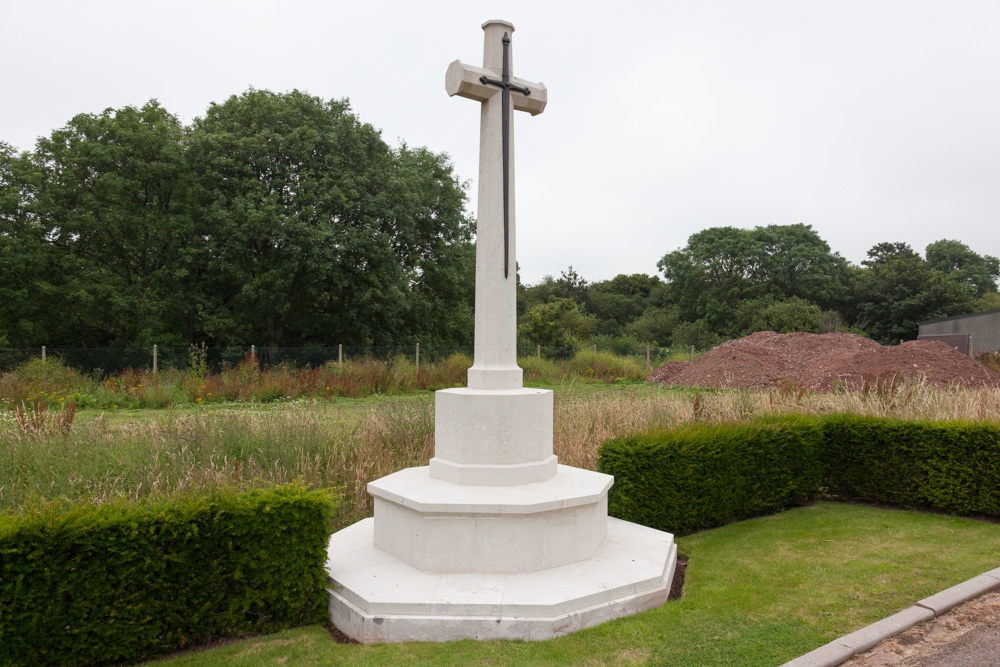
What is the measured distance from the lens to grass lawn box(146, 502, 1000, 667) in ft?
11.9

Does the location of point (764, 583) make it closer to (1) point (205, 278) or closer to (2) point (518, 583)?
(2) point (518, 583)

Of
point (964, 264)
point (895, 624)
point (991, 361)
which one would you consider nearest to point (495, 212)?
point (895, 624)

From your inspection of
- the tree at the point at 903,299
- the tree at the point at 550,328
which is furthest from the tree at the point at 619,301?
the tree at the point at 903,299

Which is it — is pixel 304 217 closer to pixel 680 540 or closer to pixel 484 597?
pixel 680 540

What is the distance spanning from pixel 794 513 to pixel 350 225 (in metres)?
19.7

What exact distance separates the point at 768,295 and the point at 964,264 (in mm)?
32617

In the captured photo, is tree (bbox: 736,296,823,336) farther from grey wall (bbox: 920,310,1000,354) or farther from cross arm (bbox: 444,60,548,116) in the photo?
cross arm (bbox: 444,60,548,116)

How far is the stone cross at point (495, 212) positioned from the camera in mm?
5281

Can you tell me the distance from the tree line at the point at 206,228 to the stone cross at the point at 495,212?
17.8 metres

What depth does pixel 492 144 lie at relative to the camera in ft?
17.8

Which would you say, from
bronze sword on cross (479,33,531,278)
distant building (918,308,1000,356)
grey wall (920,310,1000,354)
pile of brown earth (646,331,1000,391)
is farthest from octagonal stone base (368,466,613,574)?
grey wall (920,310,1000,354)

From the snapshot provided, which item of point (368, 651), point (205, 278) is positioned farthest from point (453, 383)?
point (368, 651)

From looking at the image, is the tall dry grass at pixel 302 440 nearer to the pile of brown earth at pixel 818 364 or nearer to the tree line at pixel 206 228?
the pile of brown earth at pixel 818 364

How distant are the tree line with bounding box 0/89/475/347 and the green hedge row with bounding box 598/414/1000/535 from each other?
18082 millimetres
